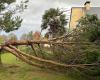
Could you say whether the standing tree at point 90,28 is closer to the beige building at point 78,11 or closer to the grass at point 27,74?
the grass at point 27,74

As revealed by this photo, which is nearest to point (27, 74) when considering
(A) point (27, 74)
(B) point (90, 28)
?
(A) point (27, 74)

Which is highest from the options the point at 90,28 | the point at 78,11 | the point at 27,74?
the point at 78,11

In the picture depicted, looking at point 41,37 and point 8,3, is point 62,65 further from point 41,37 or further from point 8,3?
point 8,3

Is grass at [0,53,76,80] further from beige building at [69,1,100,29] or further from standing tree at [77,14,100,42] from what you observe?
beige building at [69,1,100,29]

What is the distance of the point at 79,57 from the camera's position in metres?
10.8

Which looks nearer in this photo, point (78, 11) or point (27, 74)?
point (27, 74)

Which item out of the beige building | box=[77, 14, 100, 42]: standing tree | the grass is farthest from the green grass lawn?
the beige building

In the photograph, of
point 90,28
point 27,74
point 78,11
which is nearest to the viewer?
point 90,28

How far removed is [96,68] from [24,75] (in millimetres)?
2591

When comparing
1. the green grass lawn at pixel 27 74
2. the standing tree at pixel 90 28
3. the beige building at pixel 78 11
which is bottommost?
the green grass lawn at pixel 27 74

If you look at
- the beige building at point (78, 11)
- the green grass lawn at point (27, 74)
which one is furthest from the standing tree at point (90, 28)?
the beige building at point (78, 11)

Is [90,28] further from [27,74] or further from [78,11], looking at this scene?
[78,11]

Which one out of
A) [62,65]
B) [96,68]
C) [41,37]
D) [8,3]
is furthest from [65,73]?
[8,3]

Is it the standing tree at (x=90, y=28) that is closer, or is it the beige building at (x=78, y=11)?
the standing tree at (x=90, y=28)
